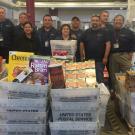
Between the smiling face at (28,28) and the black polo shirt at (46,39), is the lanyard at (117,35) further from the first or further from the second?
the smiling face at (28,28)

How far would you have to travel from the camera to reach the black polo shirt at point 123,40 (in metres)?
5.79

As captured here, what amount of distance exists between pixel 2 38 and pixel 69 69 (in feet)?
8.58

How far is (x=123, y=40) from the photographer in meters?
5.79

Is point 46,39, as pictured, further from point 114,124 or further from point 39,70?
point 39,70

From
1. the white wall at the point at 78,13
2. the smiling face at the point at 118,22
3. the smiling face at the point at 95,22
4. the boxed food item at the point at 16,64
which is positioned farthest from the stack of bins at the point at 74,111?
the white wall at the point at 78,13

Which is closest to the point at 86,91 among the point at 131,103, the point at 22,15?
the point at 131,103

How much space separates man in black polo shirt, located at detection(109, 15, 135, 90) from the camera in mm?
5777

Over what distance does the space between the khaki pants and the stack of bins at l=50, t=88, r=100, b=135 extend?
9.57 feet

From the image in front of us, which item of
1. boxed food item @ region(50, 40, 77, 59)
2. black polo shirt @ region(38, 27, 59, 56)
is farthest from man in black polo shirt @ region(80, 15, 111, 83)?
boxed food item @ region(50, 40, 77, 59)

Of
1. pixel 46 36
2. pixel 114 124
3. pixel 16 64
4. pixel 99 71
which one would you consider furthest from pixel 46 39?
pixel 16 64

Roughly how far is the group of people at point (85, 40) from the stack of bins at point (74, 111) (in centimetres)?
244

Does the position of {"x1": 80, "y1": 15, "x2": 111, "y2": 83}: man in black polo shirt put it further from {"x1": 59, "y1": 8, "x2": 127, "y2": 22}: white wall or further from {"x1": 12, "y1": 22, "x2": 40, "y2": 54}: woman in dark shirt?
{"x1": 59, "y1": 8, "x2": 127, "y2": 22}: white wall

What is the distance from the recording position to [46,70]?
3.01m

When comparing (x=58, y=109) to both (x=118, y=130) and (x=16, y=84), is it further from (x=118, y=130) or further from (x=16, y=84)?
(x=118, y=130)
